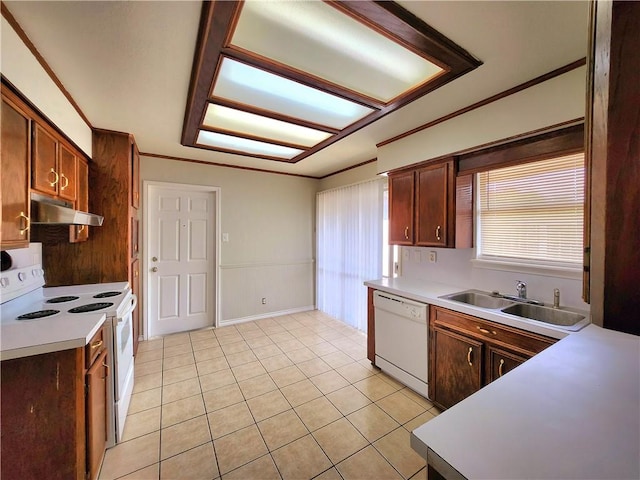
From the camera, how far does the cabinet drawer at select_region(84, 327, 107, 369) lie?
146 cm

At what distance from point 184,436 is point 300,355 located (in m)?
1.42

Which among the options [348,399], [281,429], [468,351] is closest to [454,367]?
[468,351]

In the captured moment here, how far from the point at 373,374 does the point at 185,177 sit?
3.43 meters

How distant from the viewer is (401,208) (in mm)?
2859

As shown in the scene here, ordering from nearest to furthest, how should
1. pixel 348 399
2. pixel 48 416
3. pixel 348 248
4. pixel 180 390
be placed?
pixel 48 416, pixel 348 399, pixel 180 390, pixel 348 248

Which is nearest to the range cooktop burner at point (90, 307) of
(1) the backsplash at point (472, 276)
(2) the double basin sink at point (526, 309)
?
(2) the double basin sink at point (526, 309)

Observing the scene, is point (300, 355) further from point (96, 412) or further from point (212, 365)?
point (96, 412)

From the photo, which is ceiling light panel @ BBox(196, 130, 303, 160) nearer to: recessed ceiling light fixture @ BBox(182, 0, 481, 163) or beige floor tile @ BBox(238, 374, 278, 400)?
recessed ceiling light fixture @ BBox(182, 0, 481, 163)

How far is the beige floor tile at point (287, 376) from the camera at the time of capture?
8.41 ft

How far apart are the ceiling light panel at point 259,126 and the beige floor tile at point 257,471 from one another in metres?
2.48

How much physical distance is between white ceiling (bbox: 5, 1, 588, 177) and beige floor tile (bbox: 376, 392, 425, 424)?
7.91 feet

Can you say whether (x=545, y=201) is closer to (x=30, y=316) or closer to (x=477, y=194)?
(x=477, y=194)

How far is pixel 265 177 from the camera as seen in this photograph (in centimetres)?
436

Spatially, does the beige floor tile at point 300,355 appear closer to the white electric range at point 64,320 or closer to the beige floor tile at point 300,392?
the beige floor tile at point 300,392
